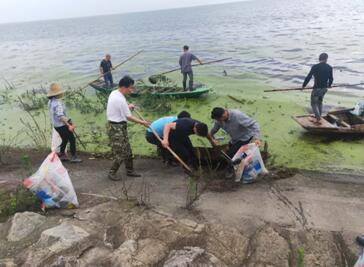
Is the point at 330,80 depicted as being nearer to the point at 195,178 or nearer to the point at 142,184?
the point at 195,178

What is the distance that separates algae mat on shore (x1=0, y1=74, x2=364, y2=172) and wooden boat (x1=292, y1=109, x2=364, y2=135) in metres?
0.31

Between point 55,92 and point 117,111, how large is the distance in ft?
5.19

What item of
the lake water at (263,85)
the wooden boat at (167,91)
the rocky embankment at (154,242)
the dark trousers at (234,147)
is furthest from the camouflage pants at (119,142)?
the wooden boat at (167,91)

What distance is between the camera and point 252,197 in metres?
5.52

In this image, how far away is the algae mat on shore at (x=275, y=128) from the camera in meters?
7.66

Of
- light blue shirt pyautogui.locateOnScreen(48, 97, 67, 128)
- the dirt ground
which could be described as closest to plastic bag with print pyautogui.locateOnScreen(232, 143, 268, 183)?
the dirt ground

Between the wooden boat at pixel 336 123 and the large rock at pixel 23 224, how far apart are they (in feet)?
20.5

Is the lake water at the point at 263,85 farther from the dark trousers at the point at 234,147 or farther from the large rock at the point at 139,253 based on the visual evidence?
the large rock at the point at 139,253

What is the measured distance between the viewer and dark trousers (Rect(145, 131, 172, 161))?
6.66m

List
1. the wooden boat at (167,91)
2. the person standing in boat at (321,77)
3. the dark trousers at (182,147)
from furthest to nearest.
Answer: the wooden boat at (167,91) < the person standing in boat at (321,77) < the dark trousers at (182,147)

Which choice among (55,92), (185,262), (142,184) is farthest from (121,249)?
(55,92)

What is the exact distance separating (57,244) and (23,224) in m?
0.70

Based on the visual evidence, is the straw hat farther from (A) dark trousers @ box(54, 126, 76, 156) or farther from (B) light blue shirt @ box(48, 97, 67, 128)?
(A) dark trousers @ box(54, 126, 76, 156)

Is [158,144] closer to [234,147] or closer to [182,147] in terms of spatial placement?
[182,147]
